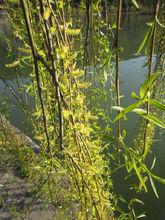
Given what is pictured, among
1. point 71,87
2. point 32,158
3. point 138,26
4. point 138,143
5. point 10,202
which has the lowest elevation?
point 138,26

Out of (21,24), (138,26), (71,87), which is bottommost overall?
(138,26)

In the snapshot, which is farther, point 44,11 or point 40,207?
point 40,207

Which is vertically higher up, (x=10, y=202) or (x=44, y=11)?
(x=44, y=11)

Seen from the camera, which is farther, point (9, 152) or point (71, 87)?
point (9, 152)

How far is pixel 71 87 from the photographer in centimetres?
61

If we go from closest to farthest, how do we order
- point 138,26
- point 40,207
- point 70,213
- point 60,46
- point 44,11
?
1. point 44,11
2. point 60,46
3. point 70,213
4. point 40,207
5. point 138,26

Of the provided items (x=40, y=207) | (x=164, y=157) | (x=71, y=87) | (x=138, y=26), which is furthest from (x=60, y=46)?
(x=138, y=26)

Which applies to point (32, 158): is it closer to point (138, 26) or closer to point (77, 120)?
point (77, 120)

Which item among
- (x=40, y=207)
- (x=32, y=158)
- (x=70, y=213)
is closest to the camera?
(x=70, y=213)

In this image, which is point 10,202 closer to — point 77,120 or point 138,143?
point 138,143

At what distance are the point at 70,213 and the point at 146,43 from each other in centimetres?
148

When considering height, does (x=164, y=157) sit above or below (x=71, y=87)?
below

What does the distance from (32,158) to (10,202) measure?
341 millimetres

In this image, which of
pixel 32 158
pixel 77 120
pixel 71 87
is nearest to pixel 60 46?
pixel 71 87
